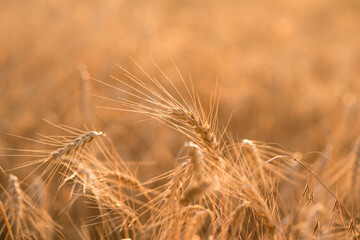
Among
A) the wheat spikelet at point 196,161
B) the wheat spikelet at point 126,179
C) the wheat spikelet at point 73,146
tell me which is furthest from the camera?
the wheat spikelet at point 126,179

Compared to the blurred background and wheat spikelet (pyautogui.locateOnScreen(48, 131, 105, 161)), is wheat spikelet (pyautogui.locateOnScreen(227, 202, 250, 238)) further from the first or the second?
the blurred background

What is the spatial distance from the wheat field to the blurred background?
0.05 feet

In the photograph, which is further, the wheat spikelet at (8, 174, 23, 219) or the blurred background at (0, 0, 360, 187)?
the blurred background at (0, 0, 360, 187)

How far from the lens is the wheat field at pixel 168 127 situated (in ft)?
3.69

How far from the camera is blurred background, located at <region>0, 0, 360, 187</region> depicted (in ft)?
8.50

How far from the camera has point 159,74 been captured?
380 cm

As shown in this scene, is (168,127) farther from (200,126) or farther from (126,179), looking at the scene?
(200,126)

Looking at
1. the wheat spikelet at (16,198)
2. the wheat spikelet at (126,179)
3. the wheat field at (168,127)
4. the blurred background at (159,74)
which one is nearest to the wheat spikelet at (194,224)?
the wheat field at (168,127)

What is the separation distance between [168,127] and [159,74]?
42.3 inches

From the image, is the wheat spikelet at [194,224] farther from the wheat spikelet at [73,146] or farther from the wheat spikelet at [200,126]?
the wheat spikelet at [73,146]

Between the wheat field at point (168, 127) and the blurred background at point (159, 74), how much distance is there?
Result: 16 mm

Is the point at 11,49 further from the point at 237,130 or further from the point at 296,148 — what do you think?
the point at 296,148

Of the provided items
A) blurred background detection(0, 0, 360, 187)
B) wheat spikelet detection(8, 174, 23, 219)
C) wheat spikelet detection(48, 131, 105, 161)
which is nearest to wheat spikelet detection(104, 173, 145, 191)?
wheat spikelet detection(48, 131, 105, 161)

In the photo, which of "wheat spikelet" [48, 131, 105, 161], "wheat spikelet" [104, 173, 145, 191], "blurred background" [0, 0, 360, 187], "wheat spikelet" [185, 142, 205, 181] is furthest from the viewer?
"blurred background" [0, 0, 360, 187]
